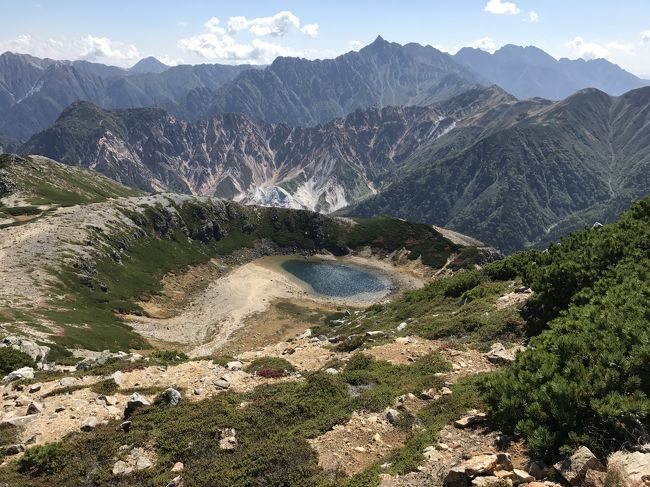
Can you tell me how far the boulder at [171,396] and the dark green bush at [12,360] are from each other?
62.2 ft

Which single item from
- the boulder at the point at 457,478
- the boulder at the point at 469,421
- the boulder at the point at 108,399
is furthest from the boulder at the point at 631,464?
the boulder at the point at 108,399

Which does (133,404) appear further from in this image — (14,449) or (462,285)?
(462,285)

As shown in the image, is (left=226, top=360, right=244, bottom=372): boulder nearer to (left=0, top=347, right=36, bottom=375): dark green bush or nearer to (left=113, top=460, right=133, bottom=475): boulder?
(left=113, top=460, right=133, bottom=475): boulder

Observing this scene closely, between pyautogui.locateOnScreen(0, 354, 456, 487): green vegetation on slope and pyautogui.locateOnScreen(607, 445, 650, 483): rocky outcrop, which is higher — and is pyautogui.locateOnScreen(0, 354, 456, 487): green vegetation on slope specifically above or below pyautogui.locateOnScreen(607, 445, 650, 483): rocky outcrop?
below

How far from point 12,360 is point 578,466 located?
40763 mm

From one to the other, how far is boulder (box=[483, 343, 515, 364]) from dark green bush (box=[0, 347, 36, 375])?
119 feet

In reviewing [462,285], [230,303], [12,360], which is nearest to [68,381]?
[12,360]

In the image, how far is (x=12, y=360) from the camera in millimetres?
36000

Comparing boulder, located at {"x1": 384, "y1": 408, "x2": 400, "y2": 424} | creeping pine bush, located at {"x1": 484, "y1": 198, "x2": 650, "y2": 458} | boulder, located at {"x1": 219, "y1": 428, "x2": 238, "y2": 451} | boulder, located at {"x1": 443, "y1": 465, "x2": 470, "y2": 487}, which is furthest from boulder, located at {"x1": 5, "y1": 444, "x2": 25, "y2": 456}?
creeping pine bush, located at {"x1": 484, "y1": 198, "x2": 650, "y2": 458}

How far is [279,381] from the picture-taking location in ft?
89.6

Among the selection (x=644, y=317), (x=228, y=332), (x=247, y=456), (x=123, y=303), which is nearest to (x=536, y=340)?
(x=644, y=317)

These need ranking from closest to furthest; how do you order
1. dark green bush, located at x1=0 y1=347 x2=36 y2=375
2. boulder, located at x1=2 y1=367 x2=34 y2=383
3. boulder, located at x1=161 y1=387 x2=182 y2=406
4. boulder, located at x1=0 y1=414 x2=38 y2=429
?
boulder, located at x1=0 y1=414 x2=38 y2=429 < boulder, located at x1=161 y1=387 x2=182 y2=406 < boulder, located at x1=2 y1=367 x2=34 y2=383 < dark green bush, located at x1=0 y1=347 x2=36 y2=375

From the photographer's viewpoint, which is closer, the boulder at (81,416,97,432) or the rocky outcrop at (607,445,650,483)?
the rocky outcrop at (607,445,650,483)

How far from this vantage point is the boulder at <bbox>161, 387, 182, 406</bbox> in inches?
953
